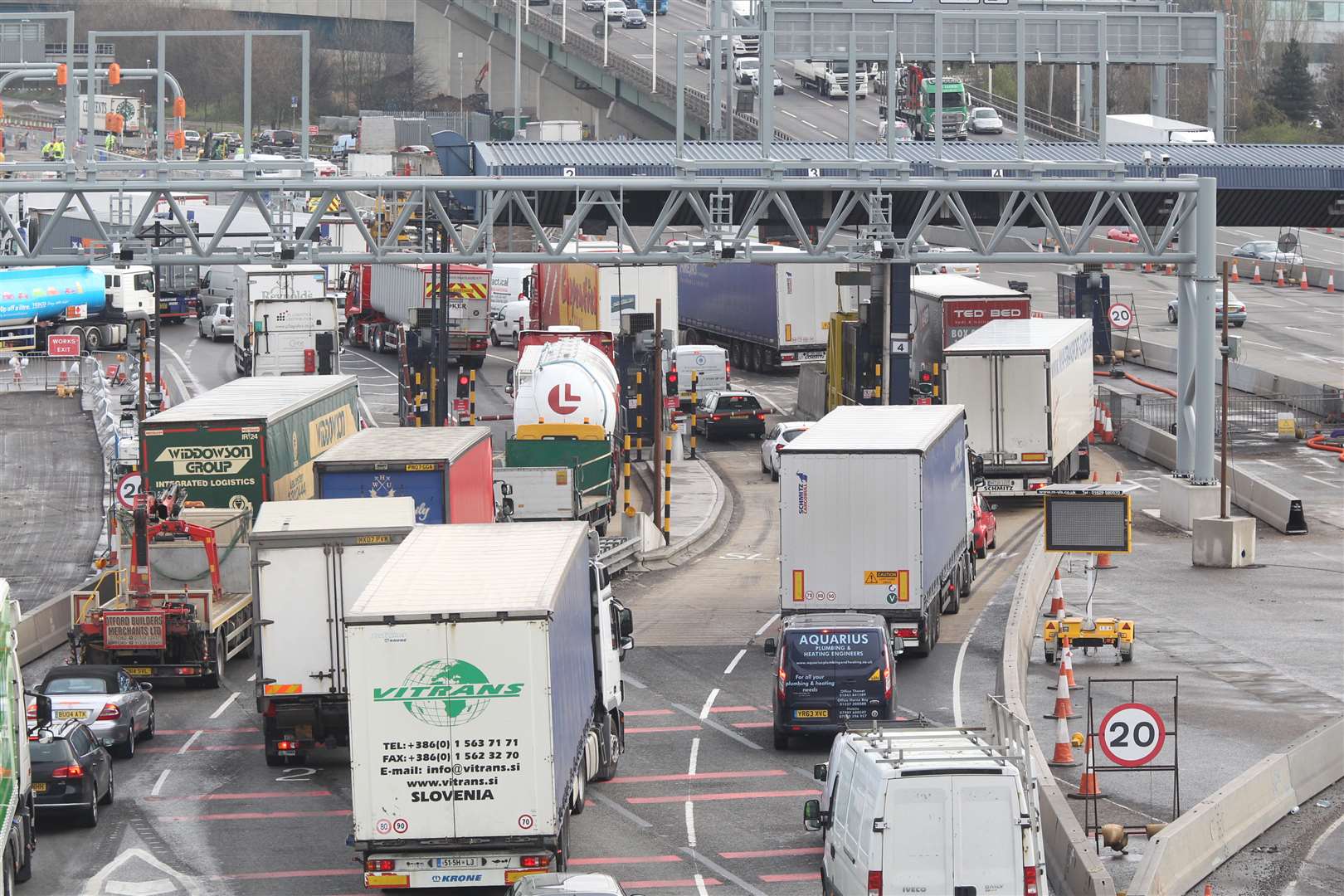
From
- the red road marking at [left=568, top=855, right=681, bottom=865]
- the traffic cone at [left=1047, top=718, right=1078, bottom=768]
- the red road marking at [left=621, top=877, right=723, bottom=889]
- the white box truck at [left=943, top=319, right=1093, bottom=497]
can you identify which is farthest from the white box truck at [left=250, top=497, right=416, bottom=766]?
the white box truck at [left=943, top=319, right=1093, bottom=497]

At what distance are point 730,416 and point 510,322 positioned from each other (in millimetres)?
20299

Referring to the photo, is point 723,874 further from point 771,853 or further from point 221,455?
point 221,455

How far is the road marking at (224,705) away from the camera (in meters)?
31.5

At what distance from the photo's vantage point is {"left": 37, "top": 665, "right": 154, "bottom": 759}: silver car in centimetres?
2828

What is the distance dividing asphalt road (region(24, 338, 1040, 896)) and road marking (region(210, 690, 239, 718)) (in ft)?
0.12

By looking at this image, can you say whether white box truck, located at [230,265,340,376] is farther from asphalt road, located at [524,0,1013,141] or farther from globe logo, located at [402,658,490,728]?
globe logo, located at [402,658,490,728]

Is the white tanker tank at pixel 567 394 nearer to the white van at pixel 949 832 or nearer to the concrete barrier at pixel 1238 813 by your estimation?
the concrete barrier at pixel 1238 813

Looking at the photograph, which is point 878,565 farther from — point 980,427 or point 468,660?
point 980,427

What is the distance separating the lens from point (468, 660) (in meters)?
21.0

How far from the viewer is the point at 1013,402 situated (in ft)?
161

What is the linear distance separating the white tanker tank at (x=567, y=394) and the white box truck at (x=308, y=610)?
19331mm

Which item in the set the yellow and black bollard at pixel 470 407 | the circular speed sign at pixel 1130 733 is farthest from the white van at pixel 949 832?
the yellow and black bollard at pixel 470 407

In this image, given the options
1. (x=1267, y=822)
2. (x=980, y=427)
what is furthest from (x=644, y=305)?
(x=1267, y=822)

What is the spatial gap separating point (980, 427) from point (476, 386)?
24.3m
